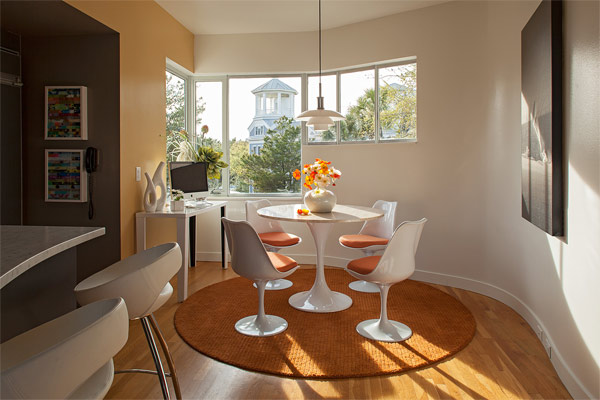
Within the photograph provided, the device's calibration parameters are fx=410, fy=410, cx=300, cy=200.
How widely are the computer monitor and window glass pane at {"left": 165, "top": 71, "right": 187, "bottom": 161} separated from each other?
1.50ft

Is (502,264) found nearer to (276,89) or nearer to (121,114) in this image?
(276,89)

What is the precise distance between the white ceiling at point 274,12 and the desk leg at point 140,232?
220cm

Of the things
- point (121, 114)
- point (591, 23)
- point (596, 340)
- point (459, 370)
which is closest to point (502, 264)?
point (459, 370)

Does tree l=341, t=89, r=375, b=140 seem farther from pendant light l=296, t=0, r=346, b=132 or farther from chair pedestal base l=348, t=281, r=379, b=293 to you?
chair pedestal base l=348, t=281, r=379, b=293

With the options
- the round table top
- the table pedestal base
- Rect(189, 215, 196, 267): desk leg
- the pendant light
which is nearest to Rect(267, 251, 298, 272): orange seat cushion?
the round table top

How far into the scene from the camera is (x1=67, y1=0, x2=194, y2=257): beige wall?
11.6 feet

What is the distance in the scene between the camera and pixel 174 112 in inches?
195

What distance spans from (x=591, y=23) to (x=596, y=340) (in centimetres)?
147

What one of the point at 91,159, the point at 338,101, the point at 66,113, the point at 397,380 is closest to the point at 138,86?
the point at 66,113

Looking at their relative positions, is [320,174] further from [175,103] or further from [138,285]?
[175,103]

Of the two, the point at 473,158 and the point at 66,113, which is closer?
the point at 66,113

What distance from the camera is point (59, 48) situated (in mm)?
3512

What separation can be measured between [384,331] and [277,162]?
286cm

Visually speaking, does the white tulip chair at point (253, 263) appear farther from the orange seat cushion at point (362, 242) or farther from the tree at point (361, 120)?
the tree at point (361, 120)
